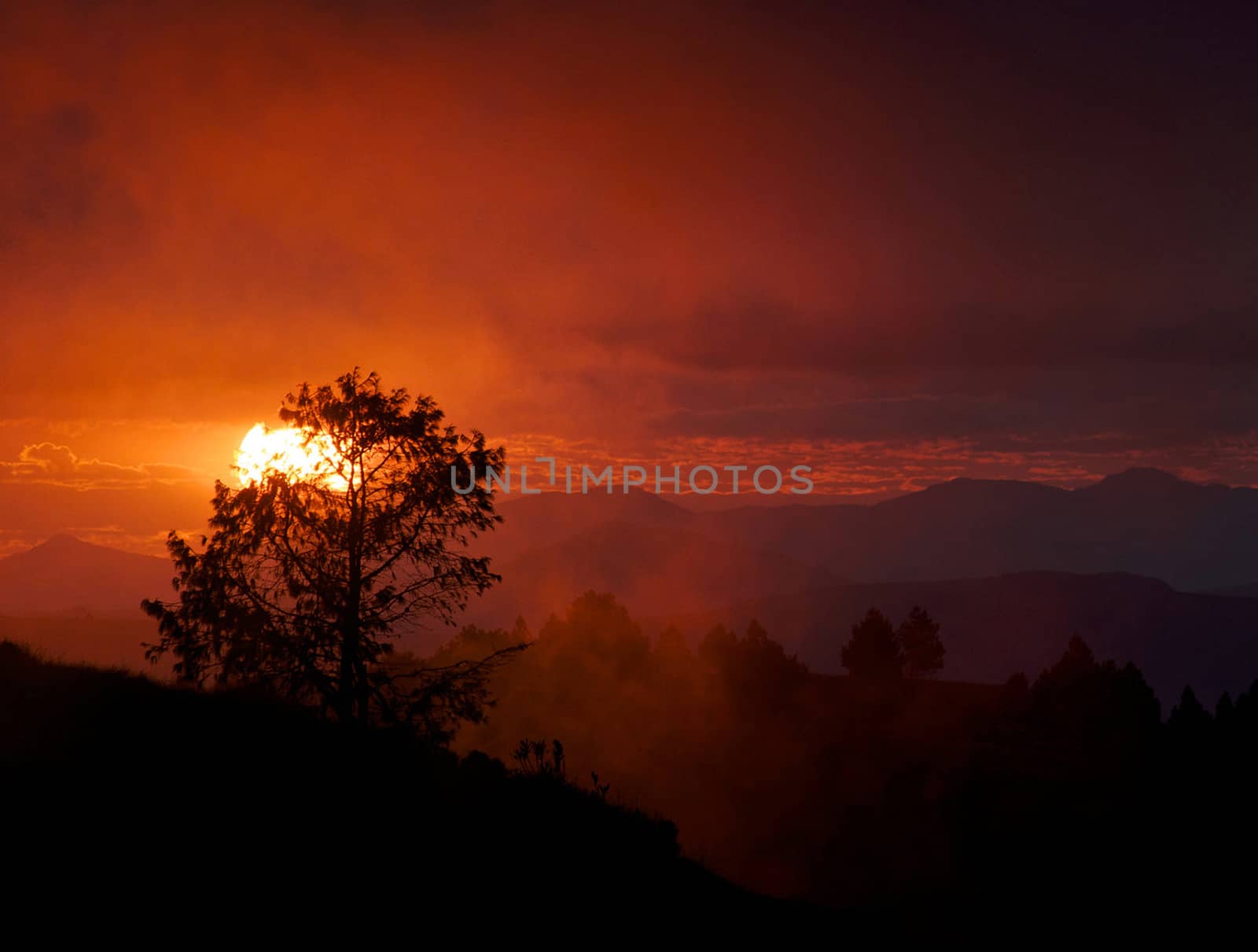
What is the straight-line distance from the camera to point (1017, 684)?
235 feet

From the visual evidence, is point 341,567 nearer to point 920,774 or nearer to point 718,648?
point 920,774

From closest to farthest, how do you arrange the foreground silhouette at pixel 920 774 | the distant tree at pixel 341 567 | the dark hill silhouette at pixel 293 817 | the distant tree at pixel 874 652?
the dark hill silhouette at pixel 293 817
the distant tree at pixel 341 567
the foreground silhouette at pixel 920 774
the distant tree at pixel 874 652

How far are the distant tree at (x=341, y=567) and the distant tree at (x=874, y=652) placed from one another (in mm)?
73372

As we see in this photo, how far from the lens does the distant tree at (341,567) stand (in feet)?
84.4

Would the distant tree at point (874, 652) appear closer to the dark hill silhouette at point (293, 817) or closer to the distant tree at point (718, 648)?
the distant tree at point (718, 648)

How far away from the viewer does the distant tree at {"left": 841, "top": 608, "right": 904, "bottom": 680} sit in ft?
315

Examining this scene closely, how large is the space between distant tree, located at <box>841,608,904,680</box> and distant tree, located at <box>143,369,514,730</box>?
73372mm

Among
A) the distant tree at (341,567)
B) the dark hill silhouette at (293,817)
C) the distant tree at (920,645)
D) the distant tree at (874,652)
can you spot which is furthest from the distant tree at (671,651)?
the dark hill silhouette at (293,817)

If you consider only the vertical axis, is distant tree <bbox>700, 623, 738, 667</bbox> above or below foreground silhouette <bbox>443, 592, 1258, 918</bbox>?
above

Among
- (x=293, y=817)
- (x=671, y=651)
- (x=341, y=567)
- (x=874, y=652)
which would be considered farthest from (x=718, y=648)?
(x=293, y=817)

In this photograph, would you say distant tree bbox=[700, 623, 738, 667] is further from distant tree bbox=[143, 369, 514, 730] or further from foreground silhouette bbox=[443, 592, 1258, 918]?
distant tree bbox=[143, 369, 514, 730]

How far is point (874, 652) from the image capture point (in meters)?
97.8

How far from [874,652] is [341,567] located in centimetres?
8063

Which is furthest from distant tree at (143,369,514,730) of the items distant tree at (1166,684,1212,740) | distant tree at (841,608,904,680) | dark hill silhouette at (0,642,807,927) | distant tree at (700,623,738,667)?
distant tree at (841,608,904,680)
